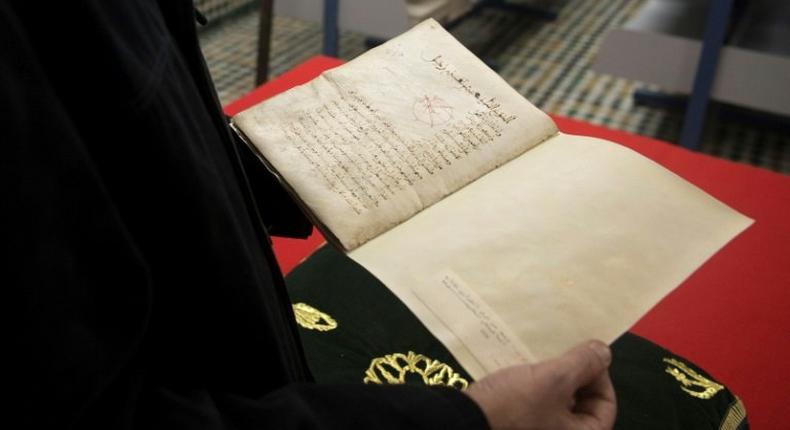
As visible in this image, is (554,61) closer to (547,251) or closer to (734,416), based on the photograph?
(734,416)

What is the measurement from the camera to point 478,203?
60cm

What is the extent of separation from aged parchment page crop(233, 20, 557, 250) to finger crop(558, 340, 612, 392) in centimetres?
18

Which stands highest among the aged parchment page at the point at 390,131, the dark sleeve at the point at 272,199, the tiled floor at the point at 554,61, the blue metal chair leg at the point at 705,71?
the aged parchment page at the point at 390,131

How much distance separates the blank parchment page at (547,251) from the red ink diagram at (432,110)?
0.07 m

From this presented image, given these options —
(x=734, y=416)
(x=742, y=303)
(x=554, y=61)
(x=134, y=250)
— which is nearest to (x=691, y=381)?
(x=734, y=416)

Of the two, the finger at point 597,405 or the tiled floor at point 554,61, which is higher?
the finger at point 597,405

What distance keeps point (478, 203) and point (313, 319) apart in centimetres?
33

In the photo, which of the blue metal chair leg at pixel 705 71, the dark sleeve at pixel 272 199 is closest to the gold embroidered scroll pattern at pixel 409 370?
the dark sleeve at pixel 272 199

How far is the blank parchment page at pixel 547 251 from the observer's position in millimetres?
502

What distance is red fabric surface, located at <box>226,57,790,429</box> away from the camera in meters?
0.91

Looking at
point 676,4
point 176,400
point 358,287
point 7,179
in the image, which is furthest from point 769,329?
point 676,4

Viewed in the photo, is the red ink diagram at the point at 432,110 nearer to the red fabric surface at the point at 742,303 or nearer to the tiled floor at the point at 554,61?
the red fabric surface at the point at 742,303

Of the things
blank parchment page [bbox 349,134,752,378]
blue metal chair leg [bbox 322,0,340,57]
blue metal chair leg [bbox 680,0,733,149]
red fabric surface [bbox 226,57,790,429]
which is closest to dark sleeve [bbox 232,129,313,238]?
blank parchment page [bbox 349,134,752,378]

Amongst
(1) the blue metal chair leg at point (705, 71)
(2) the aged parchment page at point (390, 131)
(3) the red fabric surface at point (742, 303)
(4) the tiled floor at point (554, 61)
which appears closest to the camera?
(2) the aged parchment page at point (390, 131)
